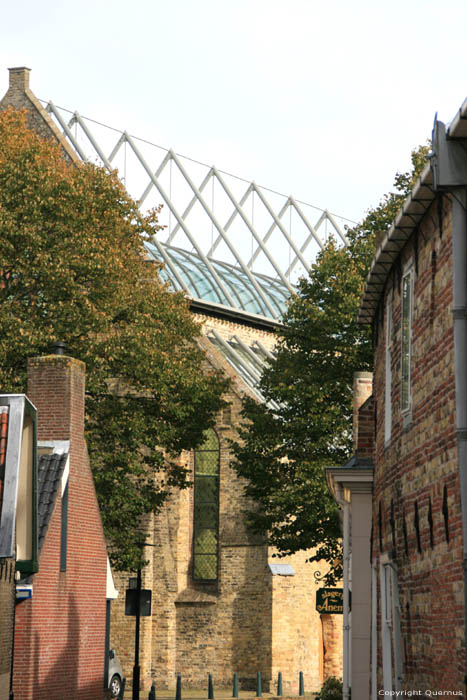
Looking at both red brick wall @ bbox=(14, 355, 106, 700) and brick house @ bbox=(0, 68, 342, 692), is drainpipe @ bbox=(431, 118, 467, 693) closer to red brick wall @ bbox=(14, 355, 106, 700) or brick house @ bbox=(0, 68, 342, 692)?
red brick wall @ bbox=(14, 355, 106, 700)

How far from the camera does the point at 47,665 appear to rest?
2452cm

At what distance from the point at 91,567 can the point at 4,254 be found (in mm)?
8724

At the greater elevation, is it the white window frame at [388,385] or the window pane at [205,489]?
the window pane at [205,489]

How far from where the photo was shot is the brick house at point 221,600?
1741 inches

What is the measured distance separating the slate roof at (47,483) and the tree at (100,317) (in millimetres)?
4981

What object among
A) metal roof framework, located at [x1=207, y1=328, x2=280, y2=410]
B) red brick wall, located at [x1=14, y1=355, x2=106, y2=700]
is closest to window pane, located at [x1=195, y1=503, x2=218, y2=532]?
metal roof framework, located at [x1=207, y1=328, x2=280, y2=410]

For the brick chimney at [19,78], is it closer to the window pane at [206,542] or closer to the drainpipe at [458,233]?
the window pane at [206,542]

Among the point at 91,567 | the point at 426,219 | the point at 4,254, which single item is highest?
the point at 4,254

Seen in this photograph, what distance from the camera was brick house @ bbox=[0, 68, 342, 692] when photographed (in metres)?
44.2

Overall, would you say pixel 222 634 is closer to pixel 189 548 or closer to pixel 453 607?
pixel 189 548

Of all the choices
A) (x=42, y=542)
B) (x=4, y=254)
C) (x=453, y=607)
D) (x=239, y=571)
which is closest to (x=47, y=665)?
(x=42, y=542)

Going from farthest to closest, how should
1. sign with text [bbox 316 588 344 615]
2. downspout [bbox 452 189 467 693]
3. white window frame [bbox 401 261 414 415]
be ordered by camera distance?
sign with text [bbox 316 588 344 615] → white window frame [bbox 401 261 414 415] → downspout [bbox 452 189 467 693]

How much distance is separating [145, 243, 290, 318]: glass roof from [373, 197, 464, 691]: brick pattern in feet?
128

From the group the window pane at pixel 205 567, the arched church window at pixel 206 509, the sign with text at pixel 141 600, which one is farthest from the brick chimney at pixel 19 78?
the sign with text at pixel 141 600
